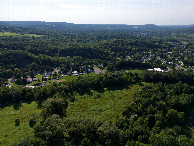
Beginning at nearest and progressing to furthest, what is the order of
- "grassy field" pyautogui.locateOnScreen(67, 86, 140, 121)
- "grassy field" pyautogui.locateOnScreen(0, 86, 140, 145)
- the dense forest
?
1. the dense forest
2. "grassy field" pyautogui.locateOnScreen(0, 86, 140, 145)
3. "grassy field" pyautogui.locateOnScreen(67, 86, 140, 121)

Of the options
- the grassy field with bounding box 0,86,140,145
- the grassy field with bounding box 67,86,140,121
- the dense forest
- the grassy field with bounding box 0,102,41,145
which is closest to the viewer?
the dense forest

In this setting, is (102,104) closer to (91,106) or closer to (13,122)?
(91,106)

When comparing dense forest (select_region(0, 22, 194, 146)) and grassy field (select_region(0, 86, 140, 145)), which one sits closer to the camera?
dense forest (select_region(0, 22, 194, 146))

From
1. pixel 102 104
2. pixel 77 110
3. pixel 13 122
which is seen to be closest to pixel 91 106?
pixel 102 104

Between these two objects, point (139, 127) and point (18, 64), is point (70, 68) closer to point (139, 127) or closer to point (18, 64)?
point (18, 64)

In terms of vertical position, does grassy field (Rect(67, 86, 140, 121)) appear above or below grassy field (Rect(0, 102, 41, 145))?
above

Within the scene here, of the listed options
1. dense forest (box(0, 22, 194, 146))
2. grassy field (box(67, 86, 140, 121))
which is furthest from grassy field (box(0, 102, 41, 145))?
grassy field (box(67, 86, 140, 121))

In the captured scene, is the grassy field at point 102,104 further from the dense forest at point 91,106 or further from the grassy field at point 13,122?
the grassy field at point 13,122

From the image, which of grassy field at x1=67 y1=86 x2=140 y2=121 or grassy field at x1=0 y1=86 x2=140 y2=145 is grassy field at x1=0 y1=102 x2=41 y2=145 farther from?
grassy field at x1=67 y1=86 x2=140 y2=121

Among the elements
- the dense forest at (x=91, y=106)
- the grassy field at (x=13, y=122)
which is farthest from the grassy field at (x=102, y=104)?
the grassy field at (x=13, y=122)
